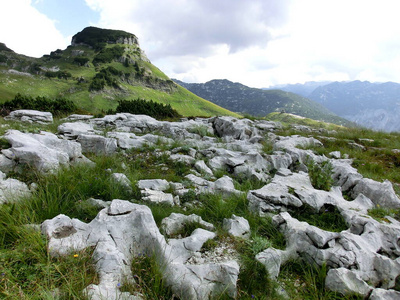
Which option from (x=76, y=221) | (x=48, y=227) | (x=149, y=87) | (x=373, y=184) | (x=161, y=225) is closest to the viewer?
(x=48, y=227)

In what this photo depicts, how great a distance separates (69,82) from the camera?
131250 millimetres

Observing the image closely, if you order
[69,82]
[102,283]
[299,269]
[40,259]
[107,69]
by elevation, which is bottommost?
[299,269]

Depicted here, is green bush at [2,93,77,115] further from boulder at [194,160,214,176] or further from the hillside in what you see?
boulder at [194,160,214,176]

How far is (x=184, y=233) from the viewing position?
440 cm

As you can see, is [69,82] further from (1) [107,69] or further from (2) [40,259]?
(2) [40,259]

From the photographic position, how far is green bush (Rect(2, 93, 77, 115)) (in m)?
19.8

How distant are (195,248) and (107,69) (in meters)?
186

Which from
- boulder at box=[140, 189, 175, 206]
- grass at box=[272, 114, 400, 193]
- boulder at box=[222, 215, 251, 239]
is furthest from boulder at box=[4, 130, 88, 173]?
grass at box=[272, 114, 400, 193]

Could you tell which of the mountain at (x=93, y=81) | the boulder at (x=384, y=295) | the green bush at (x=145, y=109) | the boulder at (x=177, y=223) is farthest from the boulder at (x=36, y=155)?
the mountain at (x=93, y=81)

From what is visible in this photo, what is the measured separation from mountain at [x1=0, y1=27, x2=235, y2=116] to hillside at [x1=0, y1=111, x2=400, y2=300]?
10133 cm

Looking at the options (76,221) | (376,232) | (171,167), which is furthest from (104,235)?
(376,232)

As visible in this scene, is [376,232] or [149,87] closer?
[376,232]

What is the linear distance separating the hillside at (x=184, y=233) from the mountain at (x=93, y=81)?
332 ft

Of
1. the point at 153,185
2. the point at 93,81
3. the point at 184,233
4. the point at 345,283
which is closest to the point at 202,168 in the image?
the point at 153,185
